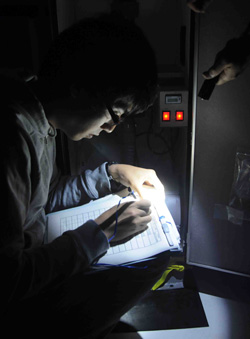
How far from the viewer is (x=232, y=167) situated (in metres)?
1.04

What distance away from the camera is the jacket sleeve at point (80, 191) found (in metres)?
1.17

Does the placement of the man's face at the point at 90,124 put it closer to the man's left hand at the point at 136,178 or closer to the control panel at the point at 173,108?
the man's left hand at the point at 136,178

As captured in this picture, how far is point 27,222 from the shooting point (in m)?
0.91

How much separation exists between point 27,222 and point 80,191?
306 mm

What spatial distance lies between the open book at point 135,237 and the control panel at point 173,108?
390 mm

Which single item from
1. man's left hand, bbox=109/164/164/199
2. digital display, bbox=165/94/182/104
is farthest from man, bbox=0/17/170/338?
digital display, bbox=165/94/182/104

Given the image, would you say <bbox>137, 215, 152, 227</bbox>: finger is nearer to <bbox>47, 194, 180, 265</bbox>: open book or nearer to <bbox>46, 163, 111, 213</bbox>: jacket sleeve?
<bbox>47, 194, 180, 265</bbox>: open book

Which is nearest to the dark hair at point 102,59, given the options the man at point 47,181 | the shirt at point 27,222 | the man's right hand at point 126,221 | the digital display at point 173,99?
the man at point 47,181

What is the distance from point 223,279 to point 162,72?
3.10ft

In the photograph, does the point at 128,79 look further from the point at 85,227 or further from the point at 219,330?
the point at 219,330

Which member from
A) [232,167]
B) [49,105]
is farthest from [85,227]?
[232,167]

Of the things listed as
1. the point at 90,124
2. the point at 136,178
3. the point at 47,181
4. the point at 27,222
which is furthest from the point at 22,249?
the point at 136,178

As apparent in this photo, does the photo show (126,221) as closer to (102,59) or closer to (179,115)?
(102,59)

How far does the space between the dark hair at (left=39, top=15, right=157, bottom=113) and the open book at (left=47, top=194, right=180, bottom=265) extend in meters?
0.43
